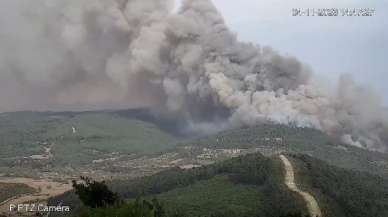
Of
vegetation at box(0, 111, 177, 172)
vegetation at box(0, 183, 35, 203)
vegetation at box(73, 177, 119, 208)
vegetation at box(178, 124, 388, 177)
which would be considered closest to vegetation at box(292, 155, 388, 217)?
vegetation at box(73, 177, 119, 208)

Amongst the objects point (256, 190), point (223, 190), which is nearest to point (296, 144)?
point (223, 190)

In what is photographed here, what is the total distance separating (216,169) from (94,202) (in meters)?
29.5

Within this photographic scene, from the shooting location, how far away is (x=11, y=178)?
108 meters

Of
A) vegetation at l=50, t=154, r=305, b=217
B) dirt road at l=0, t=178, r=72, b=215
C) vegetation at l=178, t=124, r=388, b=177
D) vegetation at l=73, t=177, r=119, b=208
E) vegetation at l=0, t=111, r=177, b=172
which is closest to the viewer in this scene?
vegetation at l=73, t=177, r=119, b=208

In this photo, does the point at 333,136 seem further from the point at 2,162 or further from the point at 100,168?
the point at 2,162

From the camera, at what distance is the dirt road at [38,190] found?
8225 cm

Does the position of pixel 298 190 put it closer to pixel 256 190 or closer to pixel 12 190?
pixel 256 190

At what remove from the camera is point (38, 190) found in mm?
93312

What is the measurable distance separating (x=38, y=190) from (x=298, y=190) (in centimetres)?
4374

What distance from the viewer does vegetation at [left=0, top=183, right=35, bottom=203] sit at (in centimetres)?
8735

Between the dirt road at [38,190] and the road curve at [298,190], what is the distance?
2986 cm

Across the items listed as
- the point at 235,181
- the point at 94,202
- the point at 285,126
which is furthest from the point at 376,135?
the point at 94,202

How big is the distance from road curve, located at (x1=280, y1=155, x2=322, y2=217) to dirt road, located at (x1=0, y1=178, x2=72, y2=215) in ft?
98.0

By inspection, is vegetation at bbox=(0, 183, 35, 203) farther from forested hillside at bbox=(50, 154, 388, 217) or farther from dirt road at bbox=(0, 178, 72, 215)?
forested hillside at bbox=(50, 154, 388, 217)
